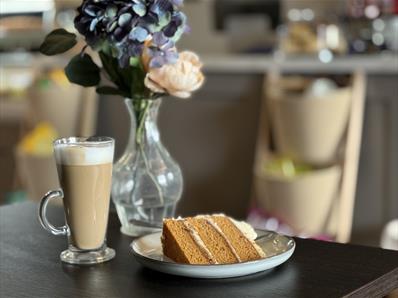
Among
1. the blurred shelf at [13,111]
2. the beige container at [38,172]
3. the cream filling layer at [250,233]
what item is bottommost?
the beige container at [38,172]

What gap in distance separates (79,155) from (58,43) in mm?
294

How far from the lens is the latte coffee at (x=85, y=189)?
1.27 meters

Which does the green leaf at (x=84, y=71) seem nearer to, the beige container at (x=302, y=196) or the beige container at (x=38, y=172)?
the beige container at (x=302, y=196)

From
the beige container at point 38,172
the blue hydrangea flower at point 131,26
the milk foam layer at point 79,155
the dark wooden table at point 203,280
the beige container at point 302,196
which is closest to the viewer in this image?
the dark wooden table at point 203,280

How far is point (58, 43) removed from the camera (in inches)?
58.2

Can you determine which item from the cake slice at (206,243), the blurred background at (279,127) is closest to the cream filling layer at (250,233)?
the cake slice at (206,243)

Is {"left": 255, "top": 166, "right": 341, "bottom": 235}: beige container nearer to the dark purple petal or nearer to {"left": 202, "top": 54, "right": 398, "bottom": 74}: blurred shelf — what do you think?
{"left": 202, "top": 54, "right": 398, "bottom": 74}: blurred shelf

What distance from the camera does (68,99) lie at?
3729mm

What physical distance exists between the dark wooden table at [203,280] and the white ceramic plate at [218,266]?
0.01 metres

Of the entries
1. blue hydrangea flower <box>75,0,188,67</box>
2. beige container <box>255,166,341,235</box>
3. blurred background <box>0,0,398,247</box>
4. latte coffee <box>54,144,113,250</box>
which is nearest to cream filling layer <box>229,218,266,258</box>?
latte coffee <box>54,144,113,250</box>

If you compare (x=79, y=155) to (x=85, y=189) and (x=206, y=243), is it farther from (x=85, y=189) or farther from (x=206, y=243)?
(x=206, y=243)

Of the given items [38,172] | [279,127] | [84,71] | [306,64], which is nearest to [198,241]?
[84,71]

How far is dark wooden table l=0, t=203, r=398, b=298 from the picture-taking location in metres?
1.14

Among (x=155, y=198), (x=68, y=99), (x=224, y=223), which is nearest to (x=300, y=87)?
(x=68, y=99)
